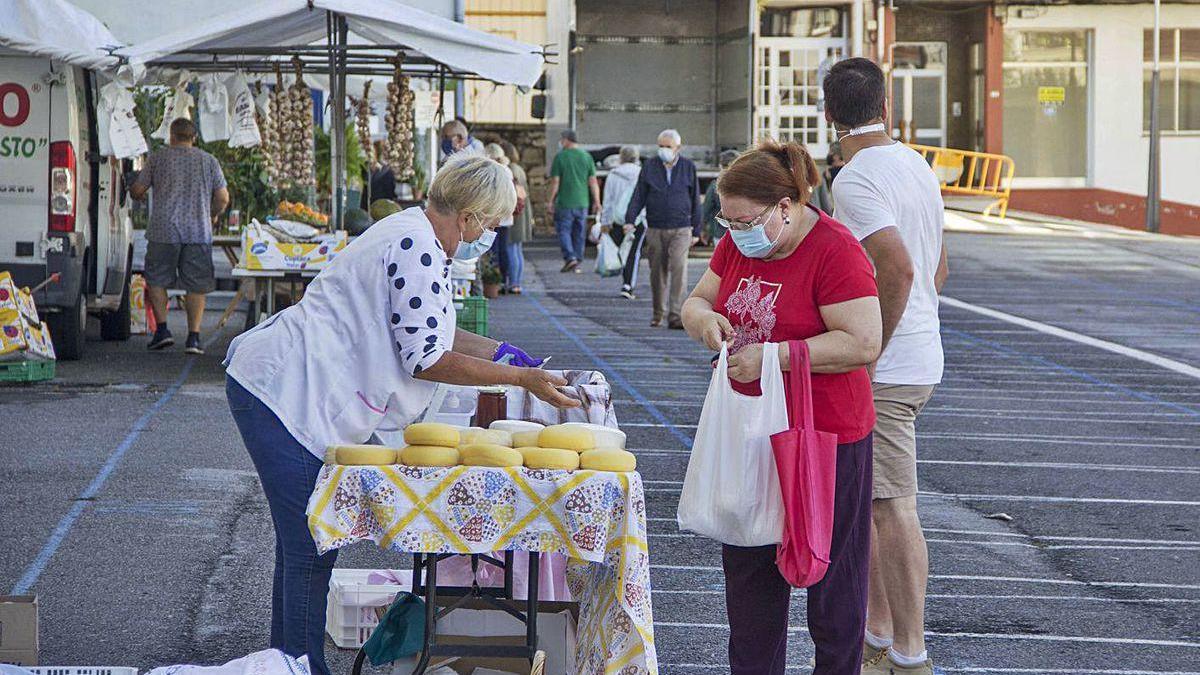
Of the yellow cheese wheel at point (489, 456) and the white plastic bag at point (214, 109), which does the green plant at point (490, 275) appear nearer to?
the white plastic bag at point (214, 109)

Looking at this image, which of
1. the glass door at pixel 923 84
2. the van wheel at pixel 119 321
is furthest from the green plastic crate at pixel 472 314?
the glass door at pixel 923 84

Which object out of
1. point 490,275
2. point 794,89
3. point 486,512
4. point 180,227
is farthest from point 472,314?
point 794,89

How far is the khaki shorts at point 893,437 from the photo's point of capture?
17.2 ft

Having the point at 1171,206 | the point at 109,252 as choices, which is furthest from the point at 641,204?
the point at 1171,206

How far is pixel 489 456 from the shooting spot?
4.58 m

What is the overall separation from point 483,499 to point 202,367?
28.2ft

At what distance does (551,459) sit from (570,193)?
61.2 ft

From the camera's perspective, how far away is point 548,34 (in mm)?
27031

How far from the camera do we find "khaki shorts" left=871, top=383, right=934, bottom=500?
5230mm

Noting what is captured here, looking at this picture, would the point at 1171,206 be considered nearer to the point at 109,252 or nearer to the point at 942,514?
the point at 109,252

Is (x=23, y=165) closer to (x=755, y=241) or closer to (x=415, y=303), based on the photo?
(x=415, y=303)

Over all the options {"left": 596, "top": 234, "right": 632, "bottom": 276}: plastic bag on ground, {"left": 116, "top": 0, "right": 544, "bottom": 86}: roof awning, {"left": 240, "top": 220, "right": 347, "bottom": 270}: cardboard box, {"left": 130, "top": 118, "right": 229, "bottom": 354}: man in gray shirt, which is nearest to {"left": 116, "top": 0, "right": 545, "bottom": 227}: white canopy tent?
{"left": 116, "top": 0, "right": 544, "bottom": 86}: roof awning

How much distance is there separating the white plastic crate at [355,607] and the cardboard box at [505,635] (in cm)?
50

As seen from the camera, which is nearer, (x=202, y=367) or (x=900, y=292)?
(x=900, y=292)
